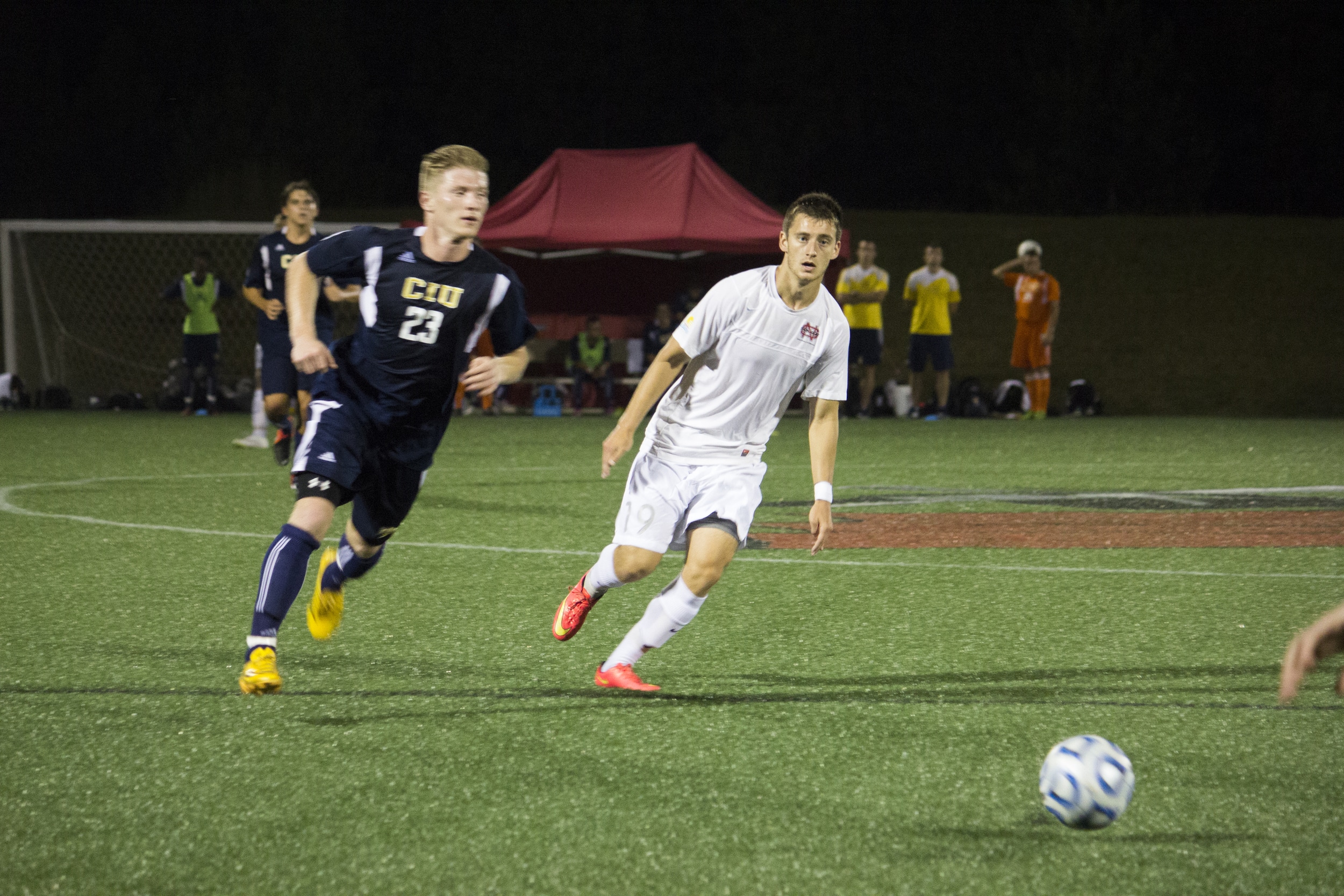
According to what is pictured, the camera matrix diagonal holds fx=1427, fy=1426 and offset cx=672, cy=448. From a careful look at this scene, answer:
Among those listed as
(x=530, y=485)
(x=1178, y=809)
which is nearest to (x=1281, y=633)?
(x=1178, y=809)

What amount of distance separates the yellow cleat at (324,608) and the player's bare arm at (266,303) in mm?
5350

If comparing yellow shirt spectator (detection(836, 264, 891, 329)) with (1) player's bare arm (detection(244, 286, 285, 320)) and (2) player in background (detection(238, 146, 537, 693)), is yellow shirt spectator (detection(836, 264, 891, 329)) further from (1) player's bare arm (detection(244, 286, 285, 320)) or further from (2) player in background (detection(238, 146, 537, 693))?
(2) player in background (detection(238, 146, 537, 693))

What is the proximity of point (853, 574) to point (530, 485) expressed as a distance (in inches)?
169

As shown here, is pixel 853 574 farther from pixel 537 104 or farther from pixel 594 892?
pixel 537 104

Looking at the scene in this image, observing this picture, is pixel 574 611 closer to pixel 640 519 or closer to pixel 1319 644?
pixel 640 519

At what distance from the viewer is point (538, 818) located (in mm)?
3396

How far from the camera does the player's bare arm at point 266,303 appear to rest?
10219 millimetres

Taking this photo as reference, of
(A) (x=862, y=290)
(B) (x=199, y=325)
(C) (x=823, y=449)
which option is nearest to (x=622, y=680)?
(C) (x=823, y=449)

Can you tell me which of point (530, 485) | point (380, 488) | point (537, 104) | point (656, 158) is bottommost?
point (530, 485)

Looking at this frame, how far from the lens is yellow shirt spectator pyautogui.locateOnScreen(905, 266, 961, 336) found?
1842 cm

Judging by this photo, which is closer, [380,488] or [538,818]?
[538,818]

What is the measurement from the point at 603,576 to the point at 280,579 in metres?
1.06

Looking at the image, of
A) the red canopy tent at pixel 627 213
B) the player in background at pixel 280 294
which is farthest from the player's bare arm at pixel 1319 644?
the red canopy tent at pixel 627 213

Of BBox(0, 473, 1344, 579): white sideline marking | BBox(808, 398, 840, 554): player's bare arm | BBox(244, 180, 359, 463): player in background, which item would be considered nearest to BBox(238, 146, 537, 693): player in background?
BBox(808, 398, 840, 554): player's bare arm
